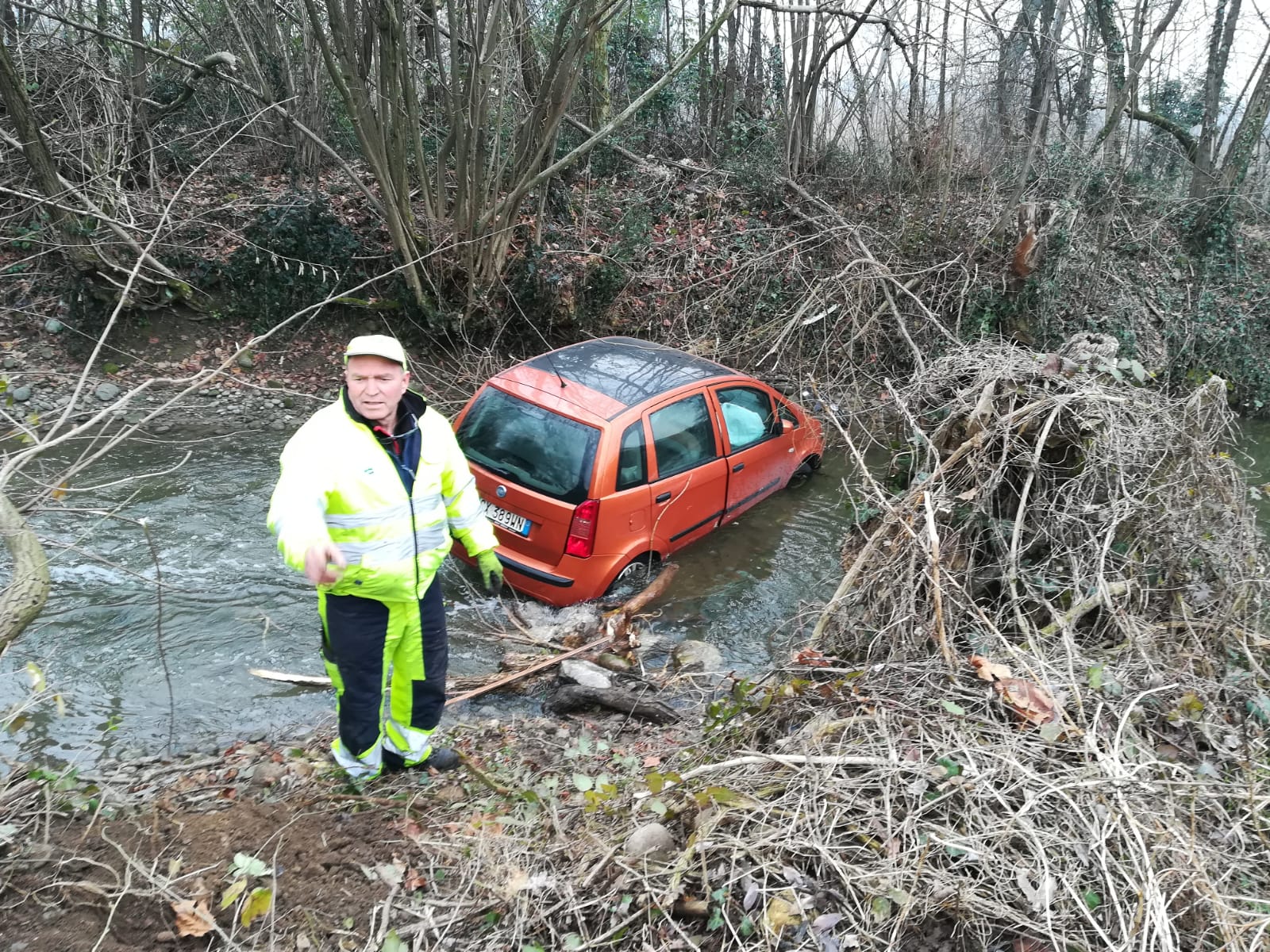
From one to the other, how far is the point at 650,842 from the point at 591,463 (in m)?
2.82

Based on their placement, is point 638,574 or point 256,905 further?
point 638,574

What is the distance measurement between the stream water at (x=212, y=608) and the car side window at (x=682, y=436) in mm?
964

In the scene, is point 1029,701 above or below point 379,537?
below

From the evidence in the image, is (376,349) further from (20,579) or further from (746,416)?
(746,416)

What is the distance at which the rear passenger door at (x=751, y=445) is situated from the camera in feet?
21.5

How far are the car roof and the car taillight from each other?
0.65 metres

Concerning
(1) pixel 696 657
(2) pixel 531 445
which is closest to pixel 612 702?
(1) pixel 696 657

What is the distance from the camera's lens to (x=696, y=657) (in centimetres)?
535

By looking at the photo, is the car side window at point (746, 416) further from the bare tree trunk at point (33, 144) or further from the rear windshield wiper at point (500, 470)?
the bare tree trunk at point (33, 144)

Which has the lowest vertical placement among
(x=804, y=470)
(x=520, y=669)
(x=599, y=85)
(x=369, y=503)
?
(x=520, y=669)

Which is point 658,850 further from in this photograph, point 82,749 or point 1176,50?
point 1176,50

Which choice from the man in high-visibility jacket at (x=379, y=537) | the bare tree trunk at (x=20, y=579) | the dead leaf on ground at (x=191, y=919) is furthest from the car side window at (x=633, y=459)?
the dead leaf on ground at (x=191, y=919)

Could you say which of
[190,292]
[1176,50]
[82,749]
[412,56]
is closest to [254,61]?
[412,56]

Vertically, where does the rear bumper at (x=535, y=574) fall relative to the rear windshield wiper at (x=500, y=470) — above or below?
below
